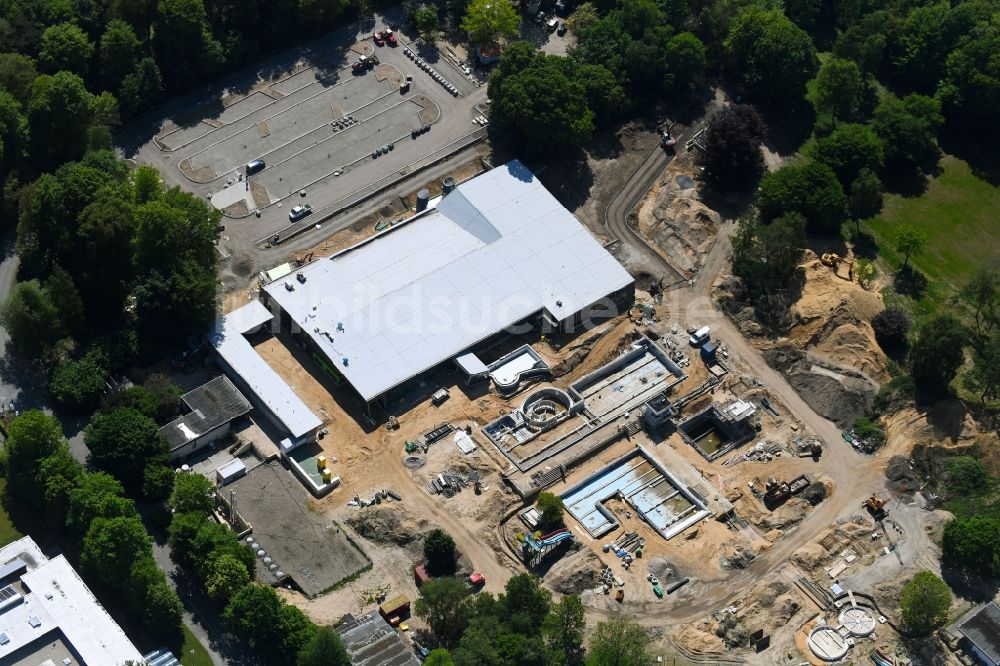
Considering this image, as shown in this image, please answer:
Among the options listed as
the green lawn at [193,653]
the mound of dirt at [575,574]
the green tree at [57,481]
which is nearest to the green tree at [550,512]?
the mound of dirt at [575,574]

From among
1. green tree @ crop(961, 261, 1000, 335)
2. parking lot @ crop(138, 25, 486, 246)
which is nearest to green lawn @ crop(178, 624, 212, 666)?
parking lot @ crop(138, 25, 486, 246)

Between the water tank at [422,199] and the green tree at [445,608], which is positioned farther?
the water tank at [422,199]

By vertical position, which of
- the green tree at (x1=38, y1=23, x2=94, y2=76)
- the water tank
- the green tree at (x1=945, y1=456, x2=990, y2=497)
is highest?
the green tree at (x1=38, y1=23, x2=94, y2=76)

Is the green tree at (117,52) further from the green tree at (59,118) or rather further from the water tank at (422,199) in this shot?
the water tank at (422,199)

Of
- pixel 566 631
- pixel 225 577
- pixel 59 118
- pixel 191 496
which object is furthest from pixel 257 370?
pixel 566 631

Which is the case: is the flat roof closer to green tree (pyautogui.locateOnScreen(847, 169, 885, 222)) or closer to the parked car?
the parked car

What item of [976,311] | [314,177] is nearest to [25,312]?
[314,177]
